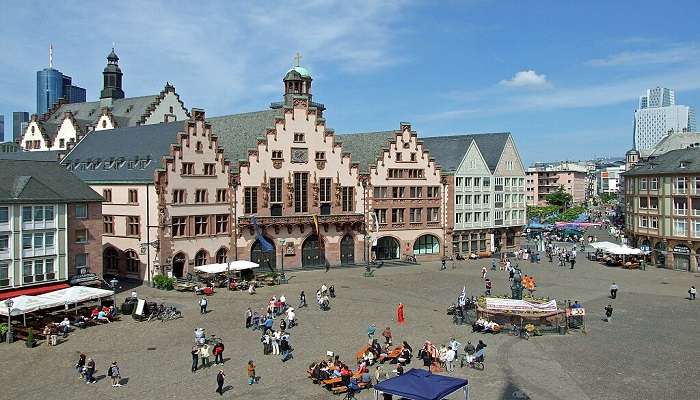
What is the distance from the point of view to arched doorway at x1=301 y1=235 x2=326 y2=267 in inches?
3009

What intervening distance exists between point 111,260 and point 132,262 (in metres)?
3.90

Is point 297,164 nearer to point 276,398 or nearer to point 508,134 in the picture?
point 508,134

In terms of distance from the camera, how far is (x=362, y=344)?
39.4 m

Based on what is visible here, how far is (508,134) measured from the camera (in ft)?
319

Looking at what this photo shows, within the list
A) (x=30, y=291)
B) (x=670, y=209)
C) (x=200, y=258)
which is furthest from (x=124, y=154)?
(x=670, y=209)

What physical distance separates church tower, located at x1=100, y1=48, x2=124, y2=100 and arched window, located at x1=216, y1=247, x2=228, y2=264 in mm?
48708

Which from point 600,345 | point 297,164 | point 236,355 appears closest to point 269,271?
point 297,164

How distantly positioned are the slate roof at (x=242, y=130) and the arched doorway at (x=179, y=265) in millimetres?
12430

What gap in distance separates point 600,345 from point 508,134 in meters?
61.5

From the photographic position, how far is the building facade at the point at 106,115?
315ft

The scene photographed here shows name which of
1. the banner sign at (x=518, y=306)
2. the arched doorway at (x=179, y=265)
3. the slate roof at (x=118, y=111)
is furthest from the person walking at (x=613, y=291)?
the slate roof at (x=118, y=111)

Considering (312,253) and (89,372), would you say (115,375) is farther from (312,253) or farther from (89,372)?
(312,253)

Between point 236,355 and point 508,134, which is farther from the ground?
point 508,134

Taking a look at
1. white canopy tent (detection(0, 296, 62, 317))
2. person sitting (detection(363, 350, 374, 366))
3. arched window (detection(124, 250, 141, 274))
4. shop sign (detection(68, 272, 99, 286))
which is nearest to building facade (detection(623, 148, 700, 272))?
person sitting (detection(363, 350, 374, 366))
